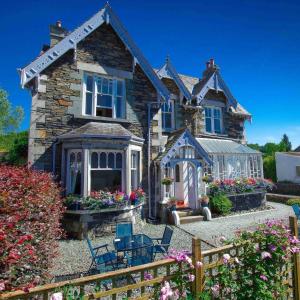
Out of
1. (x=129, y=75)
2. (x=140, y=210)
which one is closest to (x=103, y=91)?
(x=129, y=75)

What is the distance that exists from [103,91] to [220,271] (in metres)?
10.3

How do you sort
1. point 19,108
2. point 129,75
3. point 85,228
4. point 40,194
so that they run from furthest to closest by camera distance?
1. point 19,108
2. point 129,75
3. point 85,228
4. point 40,194

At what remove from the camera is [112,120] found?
478 inches

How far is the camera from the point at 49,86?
11047 mm

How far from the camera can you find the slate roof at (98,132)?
1031 centimetres

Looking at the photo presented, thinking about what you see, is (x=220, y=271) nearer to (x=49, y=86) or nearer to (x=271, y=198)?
(x=49, y=86)

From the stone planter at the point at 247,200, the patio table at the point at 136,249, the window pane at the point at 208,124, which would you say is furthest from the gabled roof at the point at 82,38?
the patio table at the point at 136,249

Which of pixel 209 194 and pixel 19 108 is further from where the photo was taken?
pixel 19 108

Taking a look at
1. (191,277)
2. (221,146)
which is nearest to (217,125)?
(221,146)

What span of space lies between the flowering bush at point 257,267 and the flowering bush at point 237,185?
1004 cm

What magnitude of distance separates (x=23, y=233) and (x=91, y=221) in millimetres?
6727

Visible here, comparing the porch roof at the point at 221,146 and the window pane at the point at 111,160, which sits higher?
the porch roof at the point at 221,146

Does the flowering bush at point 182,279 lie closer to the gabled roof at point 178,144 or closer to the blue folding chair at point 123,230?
the blue folding chair at point 123,230

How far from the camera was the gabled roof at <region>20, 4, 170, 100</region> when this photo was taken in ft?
35.1
